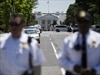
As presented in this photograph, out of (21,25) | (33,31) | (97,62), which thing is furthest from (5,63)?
(33,31)

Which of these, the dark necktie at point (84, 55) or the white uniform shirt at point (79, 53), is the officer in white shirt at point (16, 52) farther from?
the dark necktie at point (84, 55)

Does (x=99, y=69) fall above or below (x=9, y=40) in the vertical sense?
below

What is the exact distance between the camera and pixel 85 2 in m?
78.3

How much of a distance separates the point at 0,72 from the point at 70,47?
967 mm

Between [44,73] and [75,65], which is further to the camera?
[44,73]

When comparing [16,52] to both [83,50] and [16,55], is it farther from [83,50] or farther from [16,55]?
[83,50]

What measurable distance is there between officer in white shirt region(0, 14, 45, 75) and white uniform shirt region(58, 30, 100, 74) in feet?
1.17

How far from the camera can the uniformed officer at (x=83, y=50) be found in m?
5.25

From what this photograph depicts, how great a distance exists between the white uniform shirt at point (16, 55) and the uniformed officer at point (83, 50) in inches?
17.1

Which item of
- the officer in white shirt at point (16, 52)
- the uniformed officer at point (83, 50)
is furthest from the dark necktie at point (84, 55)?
the officer in white shirt at point (16, 52)

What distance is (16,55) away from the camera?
17.3 ft

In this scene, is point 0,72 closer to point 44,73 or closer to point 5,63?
point 5,63

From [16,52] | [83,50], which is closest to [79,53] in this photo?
[83,50]

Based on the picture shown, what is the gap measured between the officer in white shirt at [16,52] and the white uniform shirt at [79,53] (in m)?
0.36
